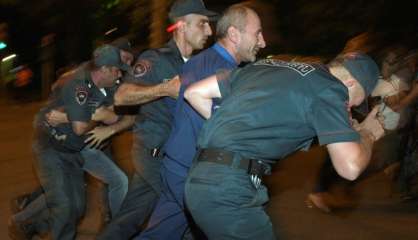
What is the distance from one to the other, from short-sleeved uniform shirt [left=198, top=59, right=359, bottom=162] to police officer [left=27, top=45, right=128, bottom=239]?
2.13 meters

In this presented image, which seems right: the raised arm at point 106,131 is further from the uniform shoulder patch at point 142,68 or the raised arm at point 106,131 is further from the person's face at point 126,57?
the uniform shoulder patch at point 142,68

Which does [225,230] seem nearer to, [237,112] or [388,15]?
[237,112]

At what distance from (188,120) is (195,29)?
39.4 inches

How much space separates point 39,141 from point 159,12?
4.44 m

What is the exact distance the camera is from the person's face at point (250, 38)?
379 cm

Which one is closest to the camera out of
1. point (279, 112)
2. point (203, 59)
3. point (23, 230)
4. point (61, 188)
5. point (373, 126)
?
point (279, 112)

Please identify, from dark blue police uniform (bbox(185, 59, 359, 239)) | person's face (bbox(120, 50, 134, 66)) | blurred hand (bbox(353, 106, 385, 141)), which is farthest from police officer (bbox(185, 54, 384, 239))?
person's face (bbox(120, 50, 134, 66))

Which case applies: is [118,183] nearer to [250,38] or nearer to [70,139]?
[70,139]

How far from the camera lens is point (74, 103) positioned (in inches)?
208

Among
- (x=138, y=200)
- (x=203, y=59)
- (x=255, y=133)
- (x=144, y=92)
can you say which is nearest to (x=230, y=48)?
(x=203, y=59)

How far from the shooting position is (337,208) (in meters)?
6.98

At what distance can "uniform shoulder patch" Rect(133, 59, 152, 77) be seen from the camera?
493 cm

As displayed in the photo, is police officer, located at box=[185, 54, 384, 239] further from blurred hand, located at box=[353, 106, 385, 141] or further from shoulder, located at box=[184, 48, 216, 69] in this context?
shoulder, located at box=[184, 48, 216, 69]

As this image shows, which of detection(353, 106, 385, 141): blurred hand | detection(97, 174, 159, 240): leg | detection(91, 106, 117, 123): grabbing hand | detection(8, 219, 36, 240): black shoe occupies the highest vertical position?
detection(353, 106, 385, 141): blurred hand
